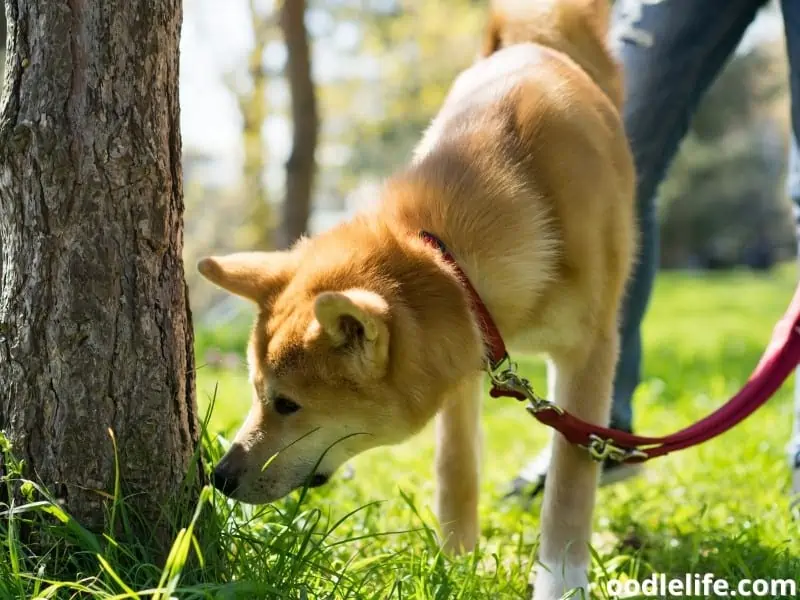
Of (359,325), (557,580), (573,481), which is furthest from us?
(573,481)

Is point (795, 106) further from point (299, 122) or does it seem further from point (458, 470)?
point (299, 122)

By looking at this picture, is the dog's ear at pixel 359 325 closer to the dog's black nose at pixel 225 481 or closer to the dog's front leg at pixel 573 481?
the dog's black nose at pixel 225 481

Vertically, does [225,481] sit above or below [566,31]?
below

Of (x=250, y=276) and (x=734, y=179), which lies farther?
(x=734, y=179)

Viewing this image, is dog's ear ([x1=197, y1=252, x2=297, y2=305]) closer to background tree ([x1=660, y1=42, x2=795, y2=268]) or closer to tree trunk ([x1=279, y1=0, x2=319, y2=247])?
tree trunk ([x1=279, y1=0, x2=319, y2=247])

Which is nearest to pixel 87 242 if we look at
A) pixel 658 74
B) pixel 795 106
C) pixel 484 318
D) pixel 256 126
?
pixel 484 318

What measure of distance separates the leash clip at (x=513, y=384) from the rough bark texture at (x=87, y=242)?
3.05 ft

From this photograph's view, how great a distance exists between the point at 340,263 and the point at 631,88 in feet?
5.91

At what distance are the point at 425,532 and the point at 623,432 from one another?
0.68 metres

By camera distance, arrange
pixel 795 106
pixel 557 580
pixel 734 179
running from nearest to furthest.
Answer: pixel 557 580, pixel 795 106, pixel 734 179

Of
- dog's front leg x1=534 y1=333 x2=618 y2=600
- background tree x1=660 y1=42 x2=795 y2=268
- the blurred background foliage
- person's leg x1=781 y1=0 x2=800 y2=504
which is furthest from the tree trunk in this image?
background tree x1=660 y1=42 x2=795 y2=268

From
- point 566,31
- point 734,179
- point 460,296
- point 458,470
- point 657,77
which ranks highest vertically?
point 734,179

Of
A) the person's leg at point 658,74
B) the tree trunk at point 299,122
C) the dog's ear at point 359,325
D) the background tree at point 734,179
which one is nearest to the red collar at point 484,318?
the dog's ear at point 359,325

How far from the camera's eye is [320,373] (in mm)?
2398
